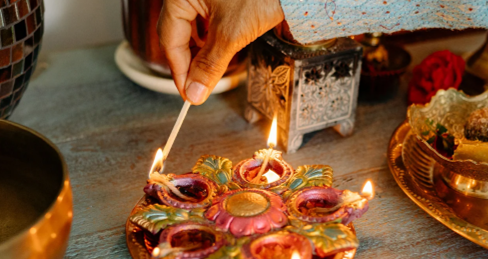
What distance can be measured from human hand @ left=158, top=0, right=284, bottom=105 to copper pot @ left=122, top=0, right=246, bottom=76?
0.34 feet

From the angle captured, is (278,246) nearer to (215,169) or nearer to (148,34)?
(215,169)

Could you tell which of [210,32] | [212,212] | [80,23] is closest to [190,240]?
[212,212]

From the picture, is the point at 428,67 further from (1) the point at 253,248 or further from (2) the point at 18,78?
(2) the point at 18,78

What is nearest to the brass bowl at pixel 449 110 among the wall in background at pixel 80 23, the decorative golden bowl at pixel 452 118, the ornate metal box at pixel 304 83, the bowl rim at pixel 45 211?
the decorative golden bowl at pixel 452 118

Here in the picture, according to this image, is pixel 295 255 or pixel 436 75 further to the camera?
pixel 436 75

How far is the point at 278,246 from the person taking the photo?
460mm

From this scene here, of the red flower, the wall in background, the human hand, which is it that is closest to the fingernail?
the human hand

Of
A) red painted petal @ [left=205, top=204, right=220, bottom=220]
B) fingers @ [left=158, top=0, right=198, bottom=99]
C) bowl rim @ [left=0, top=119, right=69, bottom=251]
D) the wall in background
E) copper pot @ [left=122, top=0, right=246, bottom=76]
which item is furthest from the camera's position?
the wall in background

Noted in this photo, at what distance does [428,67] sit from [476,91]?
14cm

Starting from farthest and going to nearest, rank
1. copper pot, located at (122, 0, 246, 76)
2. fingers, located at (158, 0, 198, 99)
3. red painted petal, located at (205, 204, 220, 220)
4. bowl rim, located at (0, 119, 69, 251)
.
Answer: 1. copper pot, located at (122, 0, 246, 76)
2. fingers, located at (158, 0, 198, 99)
3. red painted petal, located at (205, 204, 220, 220)
4. bowl rim, located at (0, 119, 69, 251)

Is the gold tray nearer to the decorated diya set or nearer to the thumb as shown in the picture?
the decorated diya set

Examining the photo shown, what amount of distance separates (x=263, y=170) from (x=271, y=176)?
15mm

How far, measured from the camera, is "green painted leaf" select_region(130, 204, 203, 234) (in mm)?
473

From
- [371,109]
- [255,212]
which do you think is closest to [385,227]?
[255,212]
